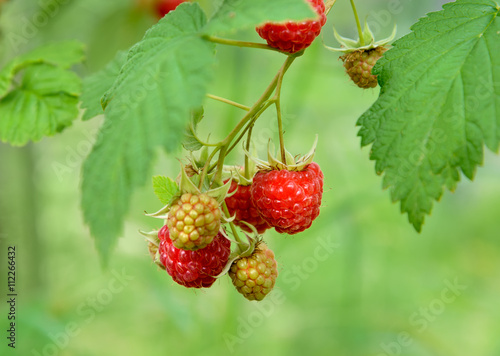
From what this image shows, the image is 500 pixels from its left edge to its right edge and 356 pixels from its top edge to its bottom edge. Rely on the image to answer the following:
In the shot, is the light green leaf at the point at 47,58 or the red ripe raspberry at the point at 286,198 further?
the light green leaf at the point at 47,58

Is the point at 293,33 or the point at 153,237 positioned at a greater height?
the point at 293,33

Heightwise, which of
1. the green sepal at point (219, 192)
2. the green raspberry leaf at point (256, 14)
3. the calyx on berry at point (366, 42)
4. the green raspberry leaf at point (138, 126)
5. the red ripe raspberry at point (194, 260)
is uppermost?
the green raspberry leaf at point (256, 14)

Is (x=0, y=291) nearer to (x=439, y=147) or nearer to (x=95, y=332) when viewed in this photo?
(x=95, y=332)

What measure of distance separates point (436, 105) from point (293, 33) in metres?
0.29

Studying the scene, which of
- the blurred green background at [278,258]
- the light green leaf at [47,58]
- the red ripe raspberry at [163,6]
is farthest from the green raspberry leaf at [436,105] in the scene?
the red ripe raspberry at [163,6]

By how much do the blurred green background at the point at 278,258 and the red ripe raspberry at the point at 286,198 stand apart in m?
0.30

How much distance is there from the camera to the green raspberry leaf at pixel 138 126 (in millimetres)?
700

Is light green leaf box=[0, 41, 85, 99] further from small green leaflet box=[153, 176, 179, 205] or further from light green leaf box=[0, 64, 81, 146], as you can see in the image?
small green leaflet box=[153, 176, 179, 205]

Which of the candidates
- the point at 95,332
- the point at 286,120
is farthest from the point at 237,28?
the point at 95,332

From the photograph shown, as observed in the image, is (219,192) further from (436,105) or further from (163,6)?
(163,6)

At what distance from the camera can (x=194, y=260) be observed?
1006mm

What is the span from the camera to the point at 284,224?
3.46 feet

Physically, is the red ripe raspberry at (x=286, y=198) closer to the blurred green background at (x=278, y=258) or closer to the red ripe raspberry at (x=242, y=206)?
the red ripe raspberry at (x=242, y=206)

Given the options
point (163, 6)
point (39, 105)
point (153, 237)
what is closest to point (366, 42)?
point (153, 237)
